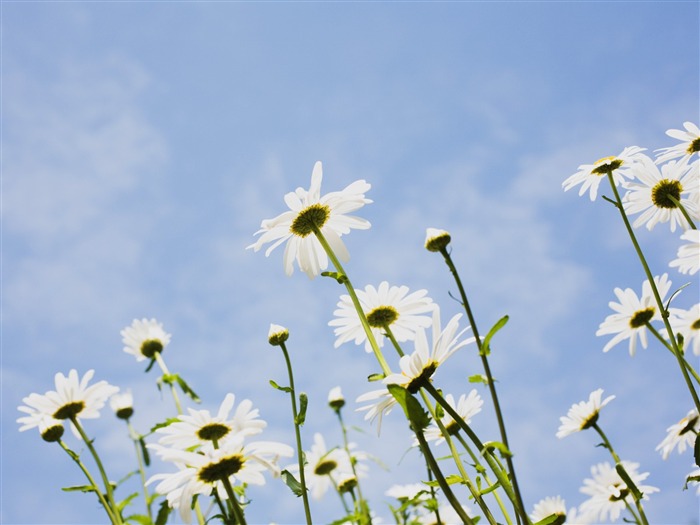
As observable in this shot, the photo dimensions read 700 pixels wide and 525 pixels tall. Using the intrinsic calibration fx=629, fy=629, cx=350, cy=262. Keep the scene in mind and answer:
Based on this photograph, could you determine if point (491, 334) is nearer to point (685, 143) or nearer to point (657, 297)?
point (657, 297)

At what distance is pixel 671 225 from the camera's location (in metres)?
3.35

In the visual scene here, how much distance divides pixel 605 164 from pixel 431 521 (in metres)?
2.80

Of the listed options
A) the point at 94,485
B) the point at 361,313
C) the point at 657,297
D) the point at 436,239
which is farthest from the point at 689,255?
the point at 94,485

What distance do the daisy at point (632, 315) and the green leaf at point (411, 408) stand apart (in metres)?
2.18

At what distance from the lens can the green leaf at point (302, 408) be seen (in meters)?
2.17

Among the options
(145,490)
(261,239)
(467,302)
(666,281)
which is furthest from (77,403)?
(666,281)

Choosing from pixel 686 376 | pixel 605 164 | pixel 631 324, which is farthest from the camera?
pixel 631 324

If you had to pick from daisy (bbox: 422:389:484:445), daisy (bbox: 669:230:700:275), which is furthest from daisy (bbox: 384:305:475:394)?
daisy (bbox: 422:389:484:445)

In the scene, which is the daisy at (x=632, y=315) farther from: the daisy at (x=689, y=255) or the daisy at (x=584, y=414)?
the daisy at (x=689, y=255)

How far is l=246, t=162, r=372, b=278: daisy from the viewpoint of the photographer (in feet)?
8.24

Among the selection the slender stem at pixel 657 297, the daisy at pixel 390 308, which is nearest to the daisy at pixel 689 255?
the slender stem at pixel 657 297

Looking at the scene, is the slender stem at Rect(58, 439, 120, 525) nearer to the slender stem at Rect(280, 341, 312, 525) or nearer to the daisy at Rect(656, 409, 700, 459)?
the slender stem at Rect(280, 341, 312, 525)

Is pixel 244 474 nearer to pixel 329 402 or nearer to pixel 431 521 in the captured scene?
pixel 431 521

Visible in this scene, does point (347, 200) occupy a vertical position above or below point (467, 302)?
above
